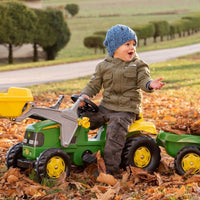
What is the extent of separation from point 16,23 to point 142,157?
24.3 m

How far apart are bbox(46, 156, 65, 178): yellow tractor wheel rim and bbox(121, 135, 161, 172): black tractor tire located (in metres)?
0.69

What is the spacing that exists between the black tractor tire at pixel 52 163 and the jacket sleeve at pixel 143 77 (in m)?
1.04

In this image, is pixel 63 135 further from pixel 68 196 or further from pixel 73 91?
pixel 73 91

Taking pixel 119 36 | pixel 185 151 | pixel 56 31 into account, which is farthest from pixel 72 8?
pixel 185 151

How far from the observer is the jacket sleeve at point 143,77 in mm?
4738

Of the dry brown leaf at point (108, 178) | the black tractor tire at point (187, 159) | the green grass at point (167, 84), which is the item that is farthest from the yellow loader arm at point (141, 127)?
the green grass at point (167, 84)

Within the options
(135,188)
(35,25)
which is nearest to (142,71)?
(135,188)

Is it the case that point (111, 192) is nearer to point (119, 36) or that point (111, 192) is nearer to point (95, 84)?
point (95, 84)

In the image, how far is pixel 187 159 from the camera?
4918mm

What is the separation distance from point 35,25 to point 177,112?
22.1m

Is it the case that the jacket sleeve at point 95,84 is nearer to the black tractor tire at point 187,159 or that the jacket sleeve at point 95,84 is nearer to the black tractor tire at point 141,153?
the black tractor tire at point 141,153

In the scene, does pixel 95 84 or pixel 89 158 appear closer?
pixel 89 158

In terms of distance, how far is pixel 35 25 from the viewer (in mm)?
29484

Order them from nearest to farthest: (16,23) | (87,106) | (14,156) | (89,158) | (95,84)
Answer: (89,158)
(14,156)
(87,106)
(95,84)
(16,23)
